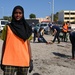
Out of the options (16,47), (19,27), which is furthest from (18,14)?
(16,47)

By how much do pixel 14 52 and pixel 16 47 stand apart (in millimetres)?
88

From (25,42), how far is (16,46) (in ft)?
0.62

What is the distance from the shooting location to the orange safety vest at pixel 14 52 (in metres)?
4.74

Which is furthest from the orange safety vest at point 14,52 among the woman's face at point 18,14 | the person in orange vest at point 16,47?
the woman's face at point 18,14

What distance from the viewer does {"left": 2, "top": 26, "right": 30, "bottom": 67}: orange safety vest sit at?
4738 mm

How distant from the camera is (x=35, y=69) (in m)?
9.10

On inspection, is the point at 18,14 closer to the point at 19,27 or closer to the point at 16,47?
the point at 19,27

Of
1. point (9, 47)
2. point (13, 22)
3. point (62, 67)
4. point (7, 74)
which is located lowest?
point (62, 67)

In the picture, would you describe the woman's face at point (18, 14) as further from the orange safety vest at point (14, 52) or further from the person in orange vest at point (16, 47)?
the orange safety vest at point (14, 52)

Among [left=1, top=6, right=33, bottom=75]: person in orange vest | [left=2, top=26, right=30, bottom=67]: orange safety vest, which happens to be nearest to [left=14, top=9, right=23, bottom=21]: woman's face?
[left=1, top=6, right=33, bottom=75]: person in orange vest

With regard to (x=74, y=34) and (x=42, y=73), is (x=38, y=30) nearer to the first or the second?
(x=74, y=34)

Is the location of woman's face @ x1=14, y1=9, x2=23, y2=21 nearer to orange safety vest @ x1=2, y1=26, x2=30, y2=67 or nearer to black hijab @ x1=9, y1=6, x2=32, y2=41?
black hijab @ x1=9, y1=6, x2=32, y2=41

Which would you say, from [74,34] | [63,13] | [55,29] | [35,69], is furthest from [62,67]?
[63,13]

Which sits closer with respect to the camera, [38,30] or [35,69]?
[35,69]
